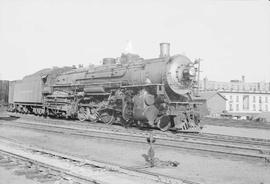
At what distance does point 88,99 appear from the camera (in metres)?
20.9

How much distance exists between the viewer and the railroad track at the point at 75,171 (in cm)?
673

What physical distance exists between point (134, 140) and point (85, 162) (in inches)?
169

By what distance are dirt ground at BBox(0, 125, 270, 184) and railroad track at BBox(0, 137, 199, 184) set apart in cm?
68

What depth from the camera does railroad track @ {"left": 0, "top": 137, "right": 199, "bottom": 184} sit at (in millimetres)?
6734

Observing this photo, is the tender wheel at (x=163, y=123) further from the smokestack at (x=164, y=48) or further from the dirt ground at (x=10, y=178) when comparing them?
the dirt ground at (x=10, y=178)

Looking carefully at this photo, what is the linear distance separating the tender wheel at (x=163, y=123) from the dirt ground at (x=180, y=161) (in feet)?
14.3

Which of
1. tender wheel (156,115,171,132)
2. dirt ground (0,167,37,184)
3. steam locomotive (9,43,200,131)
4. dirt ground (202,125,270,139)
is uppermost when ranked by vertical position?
steam locomotive (9,43,200,131)

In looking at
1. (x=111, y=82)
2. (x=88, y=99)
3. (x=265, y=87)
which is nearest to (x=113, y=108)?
(x=111, y=82)

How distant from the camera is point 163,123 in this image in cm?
1689

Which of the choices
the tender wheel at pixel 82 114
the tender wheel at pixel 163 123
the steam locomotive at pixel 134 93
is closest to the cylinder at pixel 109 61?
the steam locomotive at pixel 134 93

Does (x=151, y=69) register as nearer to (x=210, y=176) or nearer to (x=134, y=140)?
(x=134, y=140)

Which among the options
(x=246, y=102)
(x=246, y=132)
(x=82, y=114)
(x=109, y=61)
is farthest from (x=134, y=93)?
(x=246, y=102)

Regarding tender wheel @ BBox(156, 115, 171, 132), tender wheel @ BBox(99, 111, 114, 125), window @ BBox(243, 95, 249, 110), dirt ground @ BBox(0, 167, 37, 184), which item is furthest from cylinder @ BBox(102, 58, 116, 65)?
window @ BBox(243, 95, 249, 110)

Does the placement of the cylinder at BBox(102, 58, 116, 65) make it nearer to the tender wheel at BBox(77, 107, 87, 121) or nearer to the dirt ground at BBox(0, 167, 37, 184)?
the tender wheel at BBox(77, 107, 87, 121)
